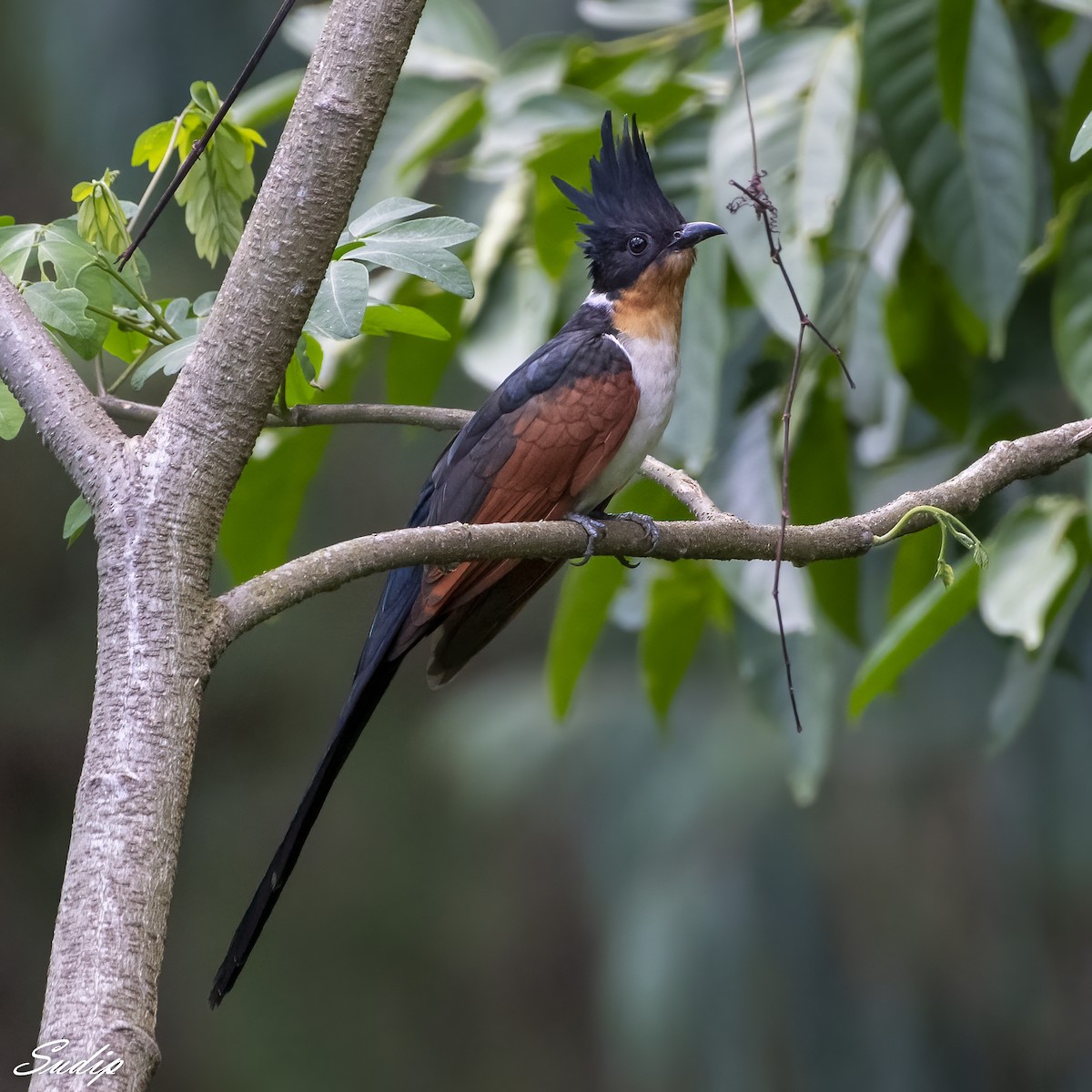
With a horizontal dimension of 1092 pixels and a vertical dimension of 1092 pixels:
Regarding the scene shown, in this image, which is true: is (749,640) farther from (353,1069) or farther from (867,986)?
(353,1069)

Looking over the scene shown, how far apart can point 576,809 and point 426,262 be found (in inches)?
186

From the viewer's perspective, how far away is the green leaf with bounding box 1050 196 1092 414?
2.15 metres

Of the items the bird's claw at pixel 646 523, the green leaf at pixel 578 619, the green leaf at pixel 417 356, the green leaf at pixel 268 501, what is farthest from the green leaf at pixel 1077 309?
the green leaf at pixel 268 501

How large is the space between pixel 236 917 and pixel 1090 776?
4406 mm

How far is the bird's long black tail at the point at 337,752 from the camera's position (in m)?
1.58

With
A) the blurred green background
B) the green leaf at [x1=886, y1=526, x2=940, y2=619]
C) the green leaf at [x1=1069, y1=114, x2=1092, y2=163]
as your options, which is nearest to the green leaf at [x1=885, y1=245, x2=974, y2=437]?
the blurred green background

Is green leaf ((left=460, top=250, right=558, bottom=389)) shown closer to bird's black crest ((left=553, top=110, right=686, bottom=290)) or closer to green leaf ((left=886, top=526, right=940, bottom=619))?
bird's black crest ((left=553, top=110, right=686, bottom=290))

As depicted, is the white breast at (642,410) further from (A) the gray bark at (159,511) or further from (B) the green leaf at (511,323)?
(A) the gray bark at (159,511)

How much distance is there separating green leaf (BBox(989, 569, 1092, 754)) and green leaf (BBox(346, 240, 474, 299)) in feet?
4.05

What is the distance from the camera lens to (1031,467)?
1.65 meters

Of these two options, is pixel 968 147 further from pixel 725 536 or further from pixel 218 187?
pixel 218 187

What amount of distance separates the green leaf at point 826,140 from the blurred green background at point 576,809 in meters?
0.18

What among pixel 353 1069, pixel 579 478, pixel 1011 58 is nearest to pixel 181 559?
pixel 579 478

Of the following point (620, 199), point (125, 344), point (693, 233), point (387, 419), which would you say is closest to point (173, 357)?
point (125, 344)
